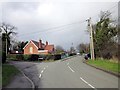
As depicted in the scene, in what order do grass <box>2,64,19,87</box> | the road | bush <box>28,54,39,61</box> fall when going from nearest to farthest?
the road, grass <box>2,64,19,87</box>, bush <box>28,54,39,61</box>

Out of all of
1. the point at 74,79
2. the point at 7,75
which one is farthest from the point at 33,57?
the point at 74,79

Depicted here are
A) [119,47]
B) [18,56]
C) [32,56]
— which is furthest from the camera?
[18,56]

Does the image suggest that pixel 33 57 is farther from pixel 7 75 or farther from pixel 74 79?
pixel 74 79

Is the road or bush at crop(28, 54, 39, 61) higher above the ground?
the road

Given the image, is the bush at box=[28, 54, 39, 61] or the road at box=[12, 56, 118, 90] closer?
the road at box=[12, 56, 118, 90]

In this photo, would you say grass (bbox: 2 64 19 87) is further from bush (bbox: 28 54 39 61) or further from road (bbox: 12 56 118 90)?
bush (bbox: 28 54 39 61)

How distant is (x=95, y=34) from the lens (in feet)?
185

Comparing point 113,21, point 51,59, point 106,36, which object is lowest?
point 51,59

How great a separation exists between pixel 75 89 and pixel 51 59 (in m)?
51.6

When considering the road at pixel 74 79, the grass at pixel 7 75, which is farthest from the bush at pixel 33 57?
the road at pixel 74 79

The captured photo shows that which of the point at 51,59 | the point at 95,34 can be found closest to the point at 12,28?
the point at 51,59

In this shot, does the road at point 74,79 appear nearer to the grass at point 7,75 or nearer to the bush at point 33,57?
the grass at point 7,75

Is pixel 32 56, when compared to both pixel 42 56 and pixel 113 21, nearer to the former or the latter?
pixel 42 56

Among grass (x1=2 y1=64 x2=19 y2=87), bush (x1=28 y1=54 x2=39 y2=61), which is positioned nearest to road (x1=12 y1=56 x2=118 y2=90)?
grass (x1=2 y1=64 x2=19 y2=87)
